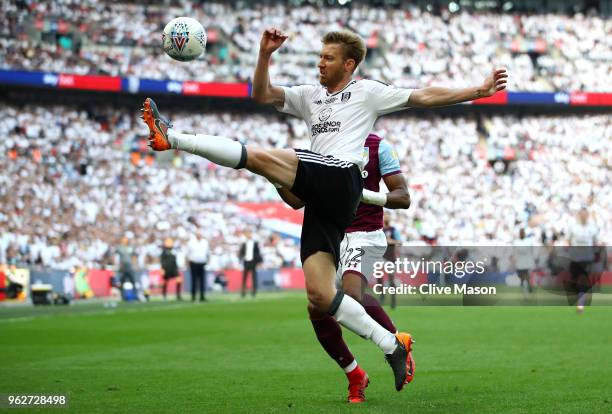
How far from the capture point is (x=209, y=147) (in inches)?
251

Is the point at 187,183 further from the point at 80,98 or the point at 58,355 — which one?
the point at 58,355

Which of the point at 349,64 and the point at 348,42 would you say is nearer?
the point at 348,42

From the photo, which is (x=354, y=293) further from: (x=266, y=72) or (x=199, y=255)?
(x=199, y=255)

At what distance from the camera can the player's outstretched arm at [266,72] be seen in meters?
7.32

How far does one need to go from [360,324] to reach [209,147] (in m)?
1.74

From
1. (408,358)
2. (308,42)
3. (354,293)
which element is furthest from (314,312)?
(308,42)

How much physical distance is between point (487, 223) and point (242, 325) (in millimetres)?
26457

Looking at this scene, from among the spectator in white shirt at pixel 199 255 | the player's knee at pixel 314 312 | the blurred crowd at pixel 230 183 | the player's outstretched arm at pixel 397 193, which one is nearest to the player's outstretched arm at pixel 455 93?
the player's outstretched arm at pixel 397 193

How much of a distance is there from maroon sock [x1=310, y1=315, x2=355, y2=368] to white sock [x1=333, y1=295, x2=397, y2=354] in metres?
0.65

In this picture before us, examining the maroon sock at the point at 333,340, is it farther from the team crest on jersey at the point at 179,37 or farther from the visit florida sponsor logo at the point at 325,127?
the team crest on jersey at the point at 179,37

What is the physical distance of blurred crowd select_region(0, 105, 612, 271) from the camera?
38031 mm

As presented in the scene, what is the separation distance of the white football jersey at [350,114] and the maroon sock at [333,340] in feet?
4.40

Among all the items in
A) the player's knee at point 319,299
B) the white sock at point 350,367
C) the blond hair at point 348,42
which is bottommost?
the white sock at point 350,367

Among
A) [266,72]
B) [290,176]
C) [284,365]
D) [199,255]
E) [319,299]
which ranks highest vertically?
[266,72]
